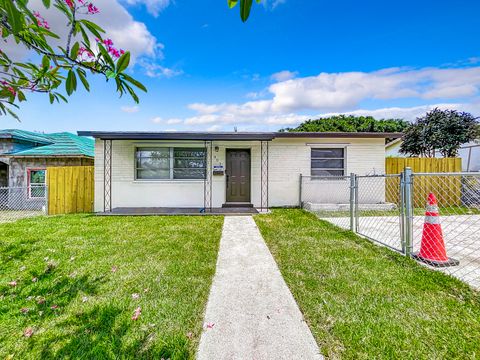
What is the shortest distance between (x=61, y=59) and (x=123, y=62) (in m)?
Result: 0.50

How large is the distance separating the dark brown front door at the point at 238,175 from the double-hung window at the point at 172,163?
107 cm

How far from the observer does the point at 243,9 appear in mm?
786

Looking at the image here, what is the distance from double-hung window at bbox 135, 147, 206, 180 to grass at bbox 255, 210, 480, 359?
5356mm

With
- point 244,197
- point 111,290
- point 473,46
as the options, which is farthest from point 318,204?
point 473,46

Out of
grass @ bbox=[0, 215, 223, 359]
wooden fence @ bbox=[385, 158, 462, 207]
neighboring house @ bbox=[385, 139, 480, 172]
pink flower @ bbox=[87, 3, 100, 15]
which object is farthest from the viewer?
neighboring house @ bbox=[385, 139, 480, 172]

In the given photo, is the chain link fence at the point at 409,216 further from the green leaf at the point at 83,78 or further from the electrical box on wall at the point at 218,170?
the green leaf at the point at 83,78

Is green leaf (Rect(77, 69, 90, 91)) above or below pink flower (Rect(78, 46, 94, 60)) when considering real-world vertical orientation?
below

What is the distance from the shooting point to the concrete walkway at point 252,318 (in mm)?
1689

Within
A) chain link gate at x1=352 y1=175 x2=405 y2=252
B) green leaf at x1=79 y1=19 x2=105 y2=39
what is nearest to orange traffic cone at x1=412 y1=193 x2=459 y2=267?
chain link gate at x1=352 y1=175 x2=405 y2=252

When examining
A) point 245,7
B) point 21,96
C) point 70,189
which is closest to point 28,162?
point 70,189

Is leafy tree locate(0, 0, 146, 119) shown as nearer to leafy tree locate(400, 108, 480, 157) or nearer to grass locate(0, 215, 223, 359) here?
grass locate(0, 215, 223, 359)

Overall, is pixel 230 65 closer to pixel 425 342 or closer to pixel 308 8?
pixel 308 8

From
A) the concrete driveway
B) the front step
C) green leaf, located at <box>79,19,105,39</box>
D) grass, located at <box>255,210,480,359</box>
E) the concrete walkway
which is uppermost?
green leaf, located at <box>79,19,105,39</box>

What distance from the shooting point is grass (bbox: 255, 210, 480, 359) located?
67.2 inches
